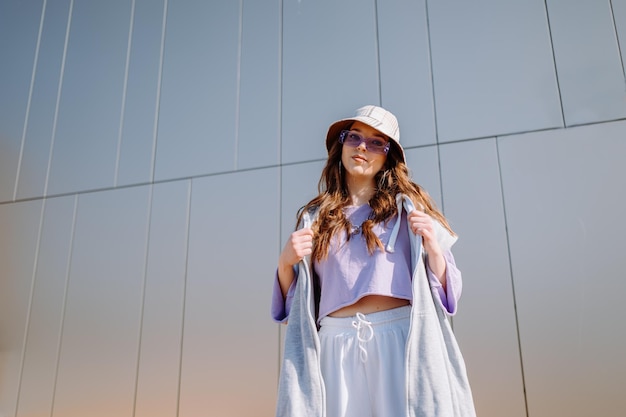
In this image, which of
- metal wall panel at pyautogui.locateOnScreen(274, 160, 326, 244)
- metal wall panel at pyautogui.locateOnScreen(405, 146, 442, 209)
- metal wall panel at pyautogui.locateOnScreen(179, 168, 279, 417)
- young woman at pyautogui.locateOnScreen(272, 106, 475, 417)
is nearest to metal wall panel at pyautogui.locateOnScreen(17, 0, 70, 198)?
metal wall panel at pyautogui.locateOnScreen(179, 168, 279, 417)

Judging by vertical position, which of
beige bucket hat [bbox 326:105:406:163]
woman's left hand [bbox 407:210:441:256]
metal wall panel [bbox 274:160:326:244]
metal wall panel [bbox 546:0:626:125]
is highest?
metal wall panel [bbox 546:0:626:125]

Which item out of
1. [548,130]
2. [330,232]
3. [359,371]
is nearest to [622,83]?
[548,130]

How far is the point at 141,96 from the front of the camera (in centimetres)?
432

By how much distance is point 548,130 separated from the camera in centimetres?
310

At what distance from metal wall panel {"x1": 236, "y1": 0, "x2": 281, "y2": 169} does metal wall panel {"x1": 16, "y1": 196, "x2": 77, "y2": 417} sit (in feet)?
4.96

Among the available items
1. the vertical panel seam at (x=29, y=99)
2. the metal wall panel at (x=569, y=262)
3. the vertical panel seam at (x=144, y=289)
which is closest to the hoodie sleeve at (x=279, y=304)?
the metal wall panel at (x=569, y=262)

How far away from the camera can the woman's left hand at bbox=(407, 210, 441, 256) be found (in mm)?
1592

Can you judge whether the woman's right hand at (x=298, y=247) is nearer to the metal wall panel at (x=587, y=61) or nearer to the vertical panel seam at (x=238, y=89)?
the metal wall panel at (x=587, y=61)

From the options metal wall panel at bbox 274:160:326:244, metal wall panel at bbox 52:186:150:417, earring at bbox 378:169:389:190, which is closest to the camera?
earring at bbox 378:169:389:190

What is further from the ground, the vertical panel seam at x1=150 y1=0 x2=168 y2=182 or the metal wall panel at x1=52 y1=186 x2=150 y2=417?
the vertical panel seam at x1=150 y1=0 x2=168 y2=182

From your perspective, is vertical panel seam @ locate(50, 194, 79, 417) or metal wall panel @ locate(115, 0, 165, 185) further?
metal wall panel @ locate(115, 0, 165, 185)

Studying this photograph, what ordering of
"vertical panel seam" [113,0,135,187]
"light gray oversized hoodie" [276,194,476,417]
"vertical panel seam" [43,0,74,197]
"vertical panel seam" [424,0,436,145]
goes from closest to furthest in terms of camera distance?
"light gray oversized hoodie" [276,194,476,417]
"vertical panel seam" [424,0,436,145]
"vertical panel seam" [113,0,135,187]
"vertical panel seam" [43,0,74,197]

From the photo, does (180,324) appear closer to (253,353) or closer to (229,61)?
(253,353)

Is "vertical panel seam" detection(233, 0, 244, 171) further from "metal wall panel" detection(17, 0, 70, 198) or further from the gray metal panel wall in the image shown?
"metal wall panel" detection(17, 0, 70, 198)
